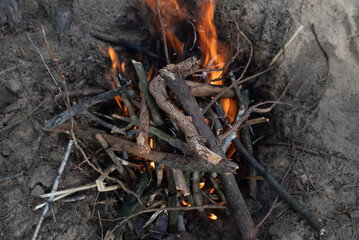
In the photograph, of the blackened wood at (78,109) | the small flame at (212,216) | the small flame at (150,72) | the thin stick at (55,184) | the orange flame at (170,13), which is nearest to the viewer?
the thin stick at (55,184)

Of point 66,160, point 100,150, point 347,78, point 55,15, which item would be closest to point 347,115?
point 347,78

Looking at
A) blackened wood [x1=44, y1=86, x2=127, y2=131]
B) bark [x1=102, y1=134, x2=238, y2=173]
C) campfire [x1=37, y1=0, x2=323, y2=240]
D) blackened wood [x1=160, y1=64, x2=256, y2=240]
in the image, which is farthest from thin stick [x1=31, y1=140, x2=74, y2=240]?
blackened wood [x1=160, y1=64, x2=256, y2=240]

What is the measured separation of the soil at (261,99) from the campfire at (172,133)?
0.16 m

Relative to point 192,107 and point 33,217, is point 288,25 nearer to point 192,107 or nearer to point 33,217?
point 192,107

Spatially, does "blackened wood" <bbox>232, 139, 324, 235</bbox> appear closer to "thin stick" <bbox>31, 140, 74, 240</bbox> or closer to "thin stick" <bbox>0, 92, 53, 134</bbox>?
"thin stick" <bbox>31, 140, 74, 240</bbox>

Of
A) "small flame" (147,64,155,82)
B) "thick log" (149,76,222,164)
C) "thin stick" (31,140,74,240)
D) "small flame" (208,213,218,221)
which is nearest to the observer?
"thick log" (149,76,222,164)

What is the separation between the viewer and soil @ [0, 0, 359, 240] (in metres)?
2.71

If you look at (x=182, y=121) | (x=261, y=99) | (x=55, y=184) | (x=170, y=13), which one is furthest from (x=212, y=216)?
(x=170, y=13)

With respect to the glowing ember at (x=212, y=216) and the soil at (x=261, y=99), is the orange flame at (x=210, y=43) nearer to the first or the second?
the soil at (x=261, y=99)

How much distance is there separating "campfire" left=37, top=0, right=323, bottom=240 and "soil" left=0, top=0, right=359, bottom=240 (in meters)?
0.16

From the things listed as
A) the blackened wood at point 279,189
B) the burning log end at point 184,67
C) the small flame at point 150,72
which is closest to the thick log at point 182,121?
the burning log end at point 184,67

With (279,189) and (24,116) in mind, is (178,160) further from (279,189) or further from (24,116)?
(24,116)

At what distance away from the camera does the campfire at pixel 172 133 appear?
2418 millimetres

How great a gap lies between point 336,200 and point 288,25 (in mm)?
2005
